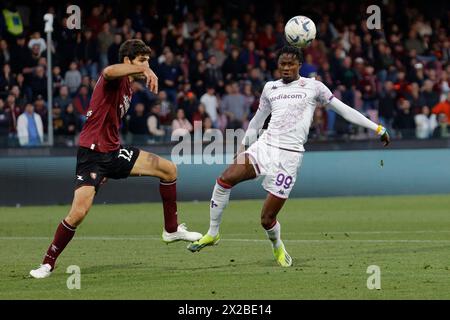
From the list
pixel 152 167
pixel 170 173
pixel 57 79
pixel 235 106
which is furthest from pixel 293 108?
pixel 235 106

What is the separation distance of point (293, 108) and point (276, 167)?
2.10 feet

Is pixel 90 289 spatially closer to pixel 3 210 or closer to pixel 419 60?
pixel 3 210

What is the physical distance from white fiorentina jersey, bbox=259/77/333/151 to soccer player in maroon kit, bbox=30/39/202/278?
1234mm

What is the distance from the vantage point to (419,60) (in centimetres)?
2844

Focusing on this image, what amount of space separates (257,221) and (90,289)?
326 inches

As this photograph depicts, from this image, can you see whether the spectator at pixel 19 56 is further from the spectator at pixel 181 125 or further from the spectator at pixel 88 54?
the spectator at pixel 181 125

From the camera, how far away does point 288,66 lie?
12.3 m

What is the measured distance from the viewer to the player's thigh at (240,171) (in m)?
12.4

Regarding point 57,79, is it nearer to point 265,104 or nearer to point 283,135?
point 265,104

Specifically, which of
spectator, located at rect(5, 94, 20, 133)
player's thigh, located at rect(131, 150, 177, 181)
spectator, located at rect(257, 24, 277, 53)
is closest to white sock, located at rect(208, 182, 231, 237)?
player's thigh, located at rect(131, 150, 177, 181)

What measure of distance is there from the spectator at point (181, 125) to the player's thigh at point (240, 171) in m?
10.6

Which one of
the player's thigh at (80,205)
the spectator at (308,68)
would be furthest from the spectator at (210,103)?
the player's thigh at (80,205)

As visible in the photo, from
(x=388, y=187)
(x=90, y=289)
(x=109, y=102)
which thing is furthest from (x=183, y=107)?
(x=90, y=289)

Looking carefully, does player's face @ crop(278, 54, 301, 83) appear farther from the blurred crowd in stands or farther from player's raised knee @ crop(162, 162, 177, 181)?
the blurred crowd in stands
